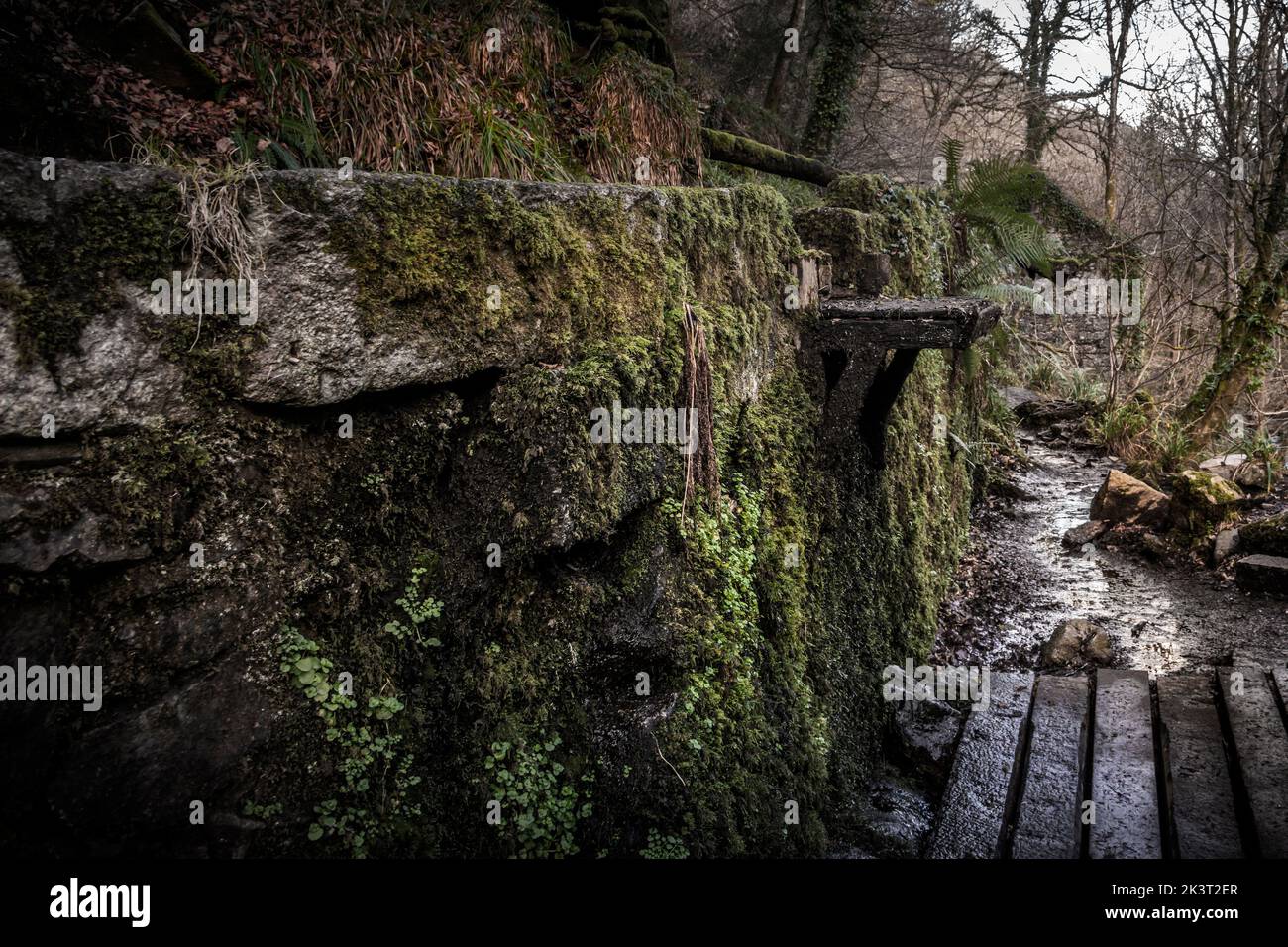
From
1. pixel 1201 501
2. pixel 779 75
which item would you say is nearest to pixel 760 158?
pixel 779 75

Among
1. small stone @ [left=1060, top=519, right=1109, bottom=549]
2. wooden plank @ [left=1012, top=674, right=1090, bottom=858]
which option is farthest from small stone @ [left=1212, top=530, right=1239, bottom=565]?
wooden plank @ [left=1012, top=674, right=1090, bottom=858]

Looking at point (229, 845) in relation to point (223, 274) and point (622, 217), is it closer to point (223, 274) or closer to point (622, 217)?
point (223, 274)

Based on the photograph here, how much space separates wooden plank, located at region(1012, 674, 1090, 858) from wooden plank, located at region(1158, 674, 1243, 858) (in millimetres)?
375

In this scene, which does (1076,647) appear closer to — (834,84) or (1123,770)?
(1123,770)

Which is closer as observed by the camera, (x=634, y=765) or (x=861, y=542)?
(x=634, y=765)

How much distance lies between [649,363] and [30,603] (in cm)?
197

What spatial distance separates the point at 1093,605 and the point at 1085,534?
1.46 meters

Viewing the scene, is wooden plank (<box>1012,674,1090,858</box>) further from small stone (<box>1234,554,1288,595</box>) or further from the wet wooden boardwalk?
small stone (<box>1234,554,1288,595</box>)

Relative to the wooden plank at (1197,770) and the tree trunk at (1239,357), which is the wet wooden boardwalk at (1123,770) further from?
the tree trunk at (1239,357)

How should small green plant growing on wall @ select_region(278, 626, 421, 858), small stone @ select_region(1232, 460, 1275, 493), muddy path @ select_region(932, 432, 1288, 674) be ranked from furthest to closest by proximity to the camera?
1. small stone @ select_region(1232, 460, 1275, 493)
2. muddy path @ select_region(932, 432, 1288, 674)
3. small green plant growing on wall @ select_region(278, 626, 421, 858)

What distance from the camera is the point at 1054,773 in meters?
3.62

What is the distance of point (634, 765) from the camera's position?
8.13ft

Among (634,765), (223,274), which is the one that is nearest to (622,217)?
(223,274)

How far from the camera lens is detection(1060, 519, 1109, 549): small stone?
6.98 meters
